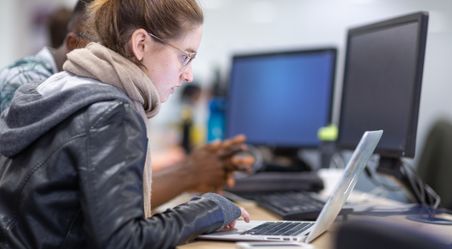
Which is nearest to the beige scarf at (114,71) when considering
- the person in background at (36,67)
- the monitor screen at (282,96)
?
the person in background at (36,67)

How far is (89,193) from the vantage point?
98cm

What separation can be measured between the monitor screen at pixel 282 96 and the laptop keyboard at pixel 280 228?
1.06m

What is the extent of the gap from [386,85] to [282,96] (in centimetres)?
80

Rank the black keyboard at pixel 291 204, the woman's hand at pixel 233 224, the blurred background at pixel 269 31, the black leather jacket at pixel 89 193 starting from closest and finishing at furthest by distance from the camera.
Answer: the black leather jacket at pixel 89 193 → the woman's hand at pixel 233 224 → the black keyboard at pixel 291 204 → the blurred background at pixel 269 31

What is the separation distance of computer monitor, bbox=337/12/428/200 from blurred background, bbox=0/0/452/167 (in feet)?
1.39

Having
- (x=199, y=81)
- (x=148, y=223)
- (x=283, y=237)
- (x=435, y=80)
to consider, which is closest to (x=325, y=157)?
(x=435, y=80)

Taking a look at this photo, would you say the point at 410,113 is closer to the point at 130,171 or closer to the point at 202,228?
the point at 202,228

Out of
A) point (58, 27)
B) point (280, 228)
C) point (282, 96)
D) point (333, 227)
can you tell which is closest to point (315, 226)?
point (280, 228)

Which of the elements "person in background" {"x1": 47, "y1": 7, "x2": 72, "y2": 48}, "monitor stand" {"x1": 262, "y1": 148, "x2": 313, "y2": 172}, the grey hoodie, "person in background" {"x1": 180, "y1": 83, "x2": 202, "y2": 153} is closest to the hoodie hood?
the grey hoodie

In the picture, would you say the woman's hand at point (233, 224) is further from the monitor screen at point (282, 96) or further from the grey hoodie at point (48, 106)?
the monitor screen at point (282, 96)

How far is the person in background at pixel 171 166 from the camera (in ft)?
5.35

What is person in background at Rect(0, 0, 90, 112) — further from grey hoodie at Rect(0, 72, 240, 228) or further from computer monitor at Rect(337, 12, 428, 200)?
computer monitor at Rect(337, 12, 428, 200)

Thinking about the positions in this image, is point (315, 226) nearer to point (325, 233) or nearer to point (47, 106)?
Answer: point (325, 233)

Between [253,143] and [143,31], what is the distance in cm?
139
